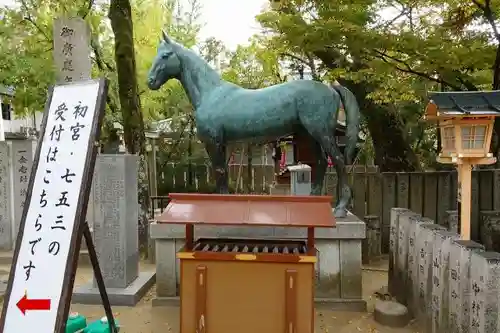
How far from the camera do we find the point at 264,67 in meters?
15.4

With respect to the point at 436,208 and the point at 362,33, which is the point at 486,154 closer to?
the point at 362,33

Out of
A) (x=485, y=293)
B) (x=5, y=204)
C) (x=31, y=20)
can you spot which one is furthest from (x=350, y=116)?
(x=31, y=20)

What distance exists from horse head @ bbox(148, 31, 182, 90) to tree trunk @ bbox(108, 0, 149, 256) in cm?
358

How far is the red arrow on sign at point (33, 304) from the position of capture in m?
3.23

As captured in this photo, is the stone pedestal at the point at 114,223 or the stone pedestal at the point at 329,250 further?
the stone pedestal at the point at 114,223

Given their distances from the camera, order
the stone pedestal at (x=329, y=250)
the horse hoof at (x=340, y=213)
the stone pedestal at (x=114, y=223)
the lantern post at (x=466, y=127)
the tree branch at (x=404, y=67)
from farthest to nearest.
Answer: the tree branch at (x=404, y=67), the stone pedestal at (x=114, y=223), the horse hoof at (x=340, y=213), the stone pedestal at (x=329, y=250), the lantern post at (x=466, y=127)

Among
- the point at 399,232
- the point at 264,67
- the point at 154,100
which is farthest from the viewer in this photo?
the point at 154,100

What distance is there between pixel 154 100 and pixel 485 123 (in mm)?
13987

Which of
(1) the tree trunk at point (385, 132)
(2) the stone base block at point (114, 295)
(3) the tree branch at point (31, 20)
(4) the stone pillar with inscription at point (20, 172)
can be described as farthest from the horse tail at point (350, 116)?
(3) the tree branch at point (31, 20)

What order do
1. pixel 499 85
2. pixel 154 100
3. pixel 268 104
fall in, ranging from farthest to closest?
pixel 154 100, pixel 499 85, pixel 268 104

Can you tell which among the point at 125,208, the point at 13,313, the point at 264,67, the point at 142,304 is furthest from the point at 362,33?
the point at 264,67

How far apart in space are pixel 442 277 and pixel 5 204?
8.63 meters

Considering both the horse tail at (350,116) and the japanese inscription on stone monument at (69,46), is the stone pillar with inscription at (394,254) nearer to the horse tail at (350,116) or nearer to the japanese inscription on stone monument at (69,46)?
the horse tail at (350,116)

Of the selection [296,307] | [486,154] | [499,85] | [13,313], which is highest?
[499,85]
